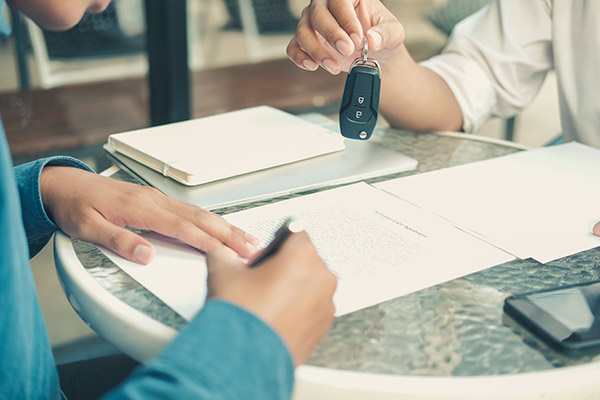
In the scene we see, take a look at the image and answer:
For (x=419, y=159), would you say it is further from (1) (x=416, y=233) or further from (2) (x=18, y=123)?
(2) (x=18, y=123)

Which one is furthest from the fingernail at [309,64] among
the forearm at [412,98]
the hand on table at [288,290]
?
the hand on table at [288,290]

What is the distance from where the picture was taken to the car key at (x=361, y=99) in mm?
786

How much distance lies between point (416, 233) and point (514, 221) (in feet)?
0.39

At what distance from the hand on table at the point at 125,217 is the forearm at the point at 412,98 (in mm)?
475

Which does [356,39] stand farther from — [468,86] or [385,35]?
[468,86]

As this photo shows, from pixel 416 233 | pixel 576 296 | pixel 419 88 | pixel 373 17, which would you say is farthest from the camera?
pixel 419 88

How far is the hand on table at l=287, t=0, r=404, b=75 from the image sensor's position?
0.78 metres

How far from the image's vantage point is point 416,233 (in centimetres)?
63

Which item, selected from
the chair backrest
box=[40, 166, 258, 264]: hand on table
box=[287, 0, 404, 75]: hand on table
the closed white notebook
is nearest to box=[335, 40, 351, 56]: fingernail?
box=[287, 0, 404, 75]: hand on table

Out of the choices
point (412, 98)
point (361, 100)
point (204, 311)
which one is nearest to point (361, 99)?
point (361, 100)

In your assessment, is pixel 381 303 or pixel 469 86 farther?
pixel 469 86

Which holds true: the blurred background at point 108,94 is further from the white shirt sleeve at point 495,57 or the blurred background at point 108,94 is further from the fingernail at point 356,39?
the fingernail at point 356,39

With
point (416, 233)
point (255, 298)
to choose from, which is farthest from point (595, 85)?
point (255, 298)

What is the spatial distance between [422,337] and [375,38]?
44 cm
